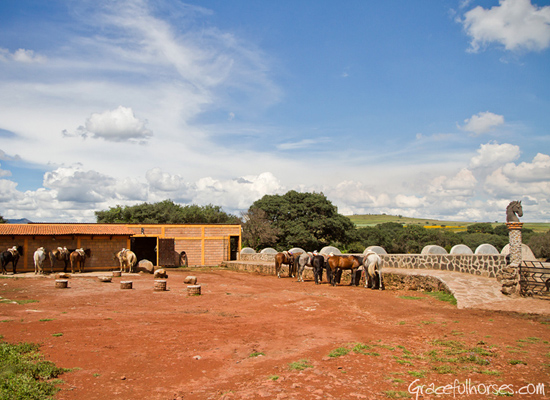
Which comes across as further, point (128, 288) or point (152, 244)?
point (152, 244)

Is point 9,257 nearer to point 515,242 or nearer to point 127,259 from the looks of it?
point 127,259

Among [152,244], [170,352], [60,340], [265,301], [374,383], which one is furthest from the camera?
[152,244]

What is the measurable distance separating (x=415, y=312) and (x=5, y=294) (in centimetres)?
1507

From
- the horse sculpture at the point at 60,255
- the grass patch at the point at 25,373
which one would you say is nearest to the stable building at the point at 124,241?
the horse sculpture at the point at 60,255

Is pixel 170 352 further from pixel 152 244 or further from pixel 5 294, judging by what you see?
pixel 152 244

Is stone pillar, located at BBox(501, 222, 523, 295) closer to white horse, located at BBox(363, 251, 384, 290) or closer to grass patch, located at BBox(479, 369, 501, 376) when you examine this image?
white horse, located at BBox(363, 251, 384, 290)

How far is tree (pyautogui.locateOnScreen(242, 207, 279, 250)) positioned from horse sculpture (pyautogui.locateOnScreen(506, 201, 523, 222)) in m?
33.1

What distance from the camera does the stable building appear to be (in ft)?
82.1

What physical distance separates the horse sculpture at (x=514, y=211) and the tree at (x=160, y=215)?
39947mm

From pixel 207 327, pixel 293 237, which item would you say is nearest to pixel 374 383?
pixel 207 327

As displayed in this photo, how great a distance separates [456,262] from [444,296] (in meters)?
4.72

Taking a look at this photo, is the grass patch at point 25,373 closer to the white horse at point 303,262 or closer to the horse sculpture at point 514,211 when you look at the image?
the horse sculpture at point 514,211

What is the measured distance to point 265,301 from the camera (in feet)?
46.1

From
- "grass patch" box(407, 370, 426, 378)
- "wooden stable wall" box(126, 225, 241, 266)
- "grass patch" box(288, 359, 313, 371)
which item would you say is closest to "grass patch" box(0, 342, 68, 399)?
"grass patch" box(288, 359, 313, 371)
